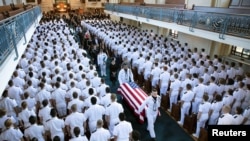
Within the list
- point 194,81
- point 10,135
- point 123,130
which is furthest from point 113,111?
point 194,81

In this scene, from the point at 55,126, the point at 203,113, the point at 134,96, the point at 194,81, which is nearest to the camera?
the point at 55,126


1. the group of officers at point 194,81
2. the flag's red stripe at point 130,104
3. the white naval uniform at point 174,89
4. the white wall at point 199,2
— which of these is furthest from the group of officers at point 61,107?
the white wall at point 199,2

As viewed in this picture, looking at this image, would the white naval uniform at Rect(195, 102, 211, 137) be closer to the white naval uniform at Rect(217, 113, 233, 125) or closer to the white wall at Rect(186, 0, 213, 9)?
the white naval uniform at Rect(217, 113, 233, 125)

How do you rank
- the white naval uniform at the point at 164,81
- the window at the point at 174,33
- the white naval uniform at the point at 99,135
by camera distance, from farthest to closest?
1. the window at the point at 174,33
2. the white naval uniform at the point at 164,81
3. the white naval uniform at the point at 99,135

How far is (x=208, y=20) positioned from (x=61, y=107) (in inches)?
286

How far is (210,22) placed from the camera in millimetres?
9469

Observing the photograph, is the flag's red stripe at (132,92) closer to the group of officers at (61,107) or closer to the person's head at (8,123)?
the group of officers at (61,107)

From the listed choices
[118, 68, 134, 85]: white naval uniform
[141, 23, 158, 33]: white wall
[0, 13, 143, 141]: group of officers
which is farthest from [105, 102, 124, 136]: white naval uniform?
[141, 23, 158, 33]: white wall

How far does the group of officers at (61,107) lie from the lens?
206 inches

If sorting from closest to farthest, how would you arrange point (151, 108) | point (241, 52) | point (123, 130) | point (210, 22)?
point (123, 130)
point (151, 108)
point (210, 22)
point (241, 52)

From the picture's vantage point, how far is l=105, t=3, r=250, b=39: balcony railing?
26.3ft

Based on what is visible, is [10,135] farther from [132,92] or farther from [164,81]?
[164,81]

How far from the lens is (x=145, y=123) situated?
25.3ft

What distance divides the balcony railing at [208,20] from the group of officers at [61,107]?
5355mm
